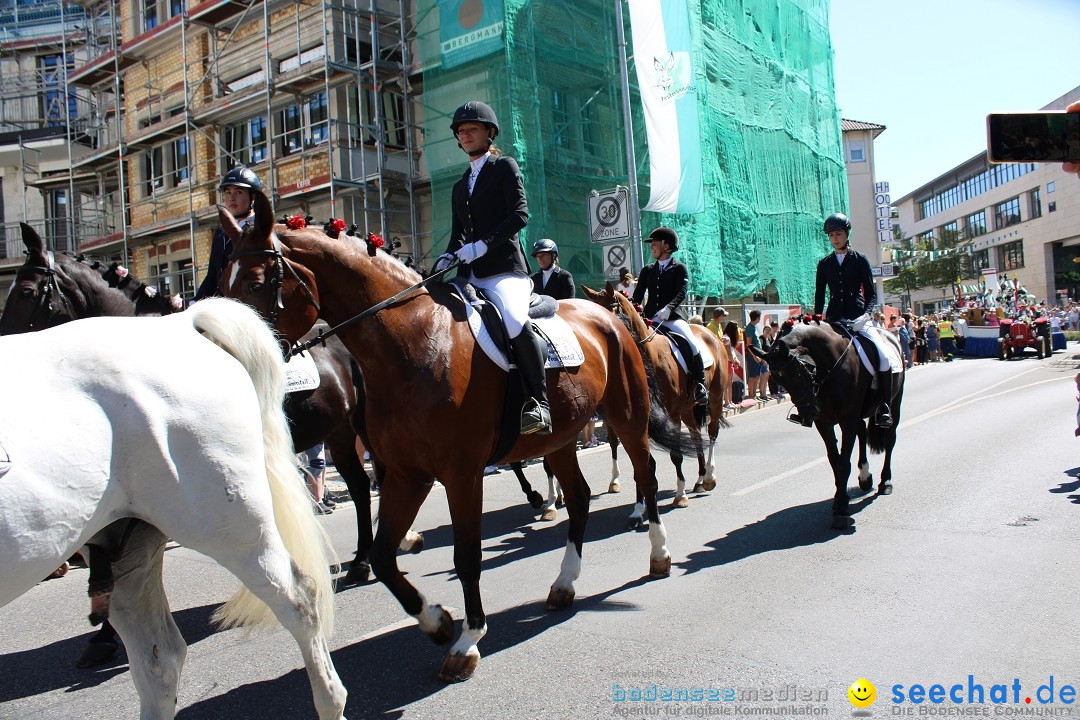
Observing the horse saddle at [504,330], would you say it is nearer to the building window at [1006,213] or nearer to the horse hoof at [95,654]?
the horse hoof at [95,654]

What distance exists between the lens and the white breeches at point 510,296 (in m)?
4.68

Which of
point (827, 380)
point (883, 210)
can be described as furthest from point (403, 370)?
point (883, 210)

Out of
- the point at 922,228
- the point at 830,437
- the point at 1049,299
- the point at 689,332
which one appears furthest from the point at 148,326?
the point at 922,228

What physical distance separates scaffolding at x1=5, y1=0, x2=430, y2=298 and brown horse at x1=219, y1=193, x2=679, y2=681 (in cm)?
1635

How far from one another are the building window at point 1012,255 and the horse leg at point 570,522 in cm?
7740

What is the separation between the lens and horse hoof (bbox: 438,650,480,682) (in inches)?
156

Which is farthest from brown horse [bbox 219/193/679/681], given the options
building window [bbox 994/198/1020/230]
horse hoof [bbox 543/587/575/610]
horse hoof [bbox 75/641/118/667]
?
building window [bbox 994/198/1020/230]

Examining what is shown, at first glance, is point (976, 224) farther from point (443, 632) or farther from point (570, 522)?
point (443, 632)

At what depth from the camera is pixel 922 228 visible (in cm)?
9350

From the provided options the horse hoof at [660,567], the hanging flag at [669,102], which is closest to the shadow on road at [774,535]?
the horse hoof at [660,567]

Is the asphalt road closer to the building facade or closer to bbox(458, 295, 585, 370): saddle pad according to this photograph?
bbox(458, 295, 585, 370): saddle pad

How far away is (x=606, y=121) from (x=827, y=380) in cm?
1537

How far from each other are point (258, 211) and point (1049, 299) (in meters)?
74.9

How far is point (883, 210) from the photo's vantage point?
45344mm
